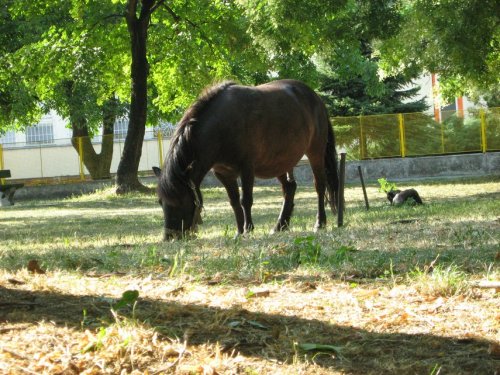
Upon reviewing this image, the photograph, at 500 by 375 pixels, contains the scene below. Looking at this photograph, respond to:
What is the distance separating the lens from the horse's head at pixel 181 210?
10188 mm

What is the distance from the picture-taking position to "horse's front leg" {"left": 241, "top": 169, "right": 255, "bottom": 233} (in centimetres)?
1106

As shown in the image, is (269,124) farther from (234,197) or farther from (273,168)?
(234,197)

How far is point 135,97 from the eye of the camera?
85.6ft

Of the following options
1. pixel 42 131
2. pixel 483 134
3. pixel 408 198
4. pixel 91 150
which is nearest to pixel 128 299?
pixel 408 198

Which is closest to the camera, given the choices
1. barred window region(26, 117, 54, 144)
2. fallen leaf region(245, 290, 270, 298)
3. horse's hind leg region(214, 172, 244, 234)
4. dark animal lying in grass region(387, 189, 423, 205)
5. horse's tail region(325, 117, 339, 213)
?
fallen leaf region(245, 290, 270, 298)

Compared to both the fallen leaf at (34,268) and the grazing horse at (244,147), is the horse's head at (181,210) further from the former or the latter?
the fallen leaf at (34,268)

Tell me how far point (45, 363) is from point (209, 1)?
80.6 ft

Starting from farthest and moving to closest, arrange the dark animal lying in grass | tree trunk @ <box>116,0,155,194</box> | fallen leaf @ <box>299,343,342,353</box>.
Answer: tree trunk @ <box>116,0,155,194</box> < the dark animal lying in grass < fallen leaf @ <box>299,343,342,353</box>

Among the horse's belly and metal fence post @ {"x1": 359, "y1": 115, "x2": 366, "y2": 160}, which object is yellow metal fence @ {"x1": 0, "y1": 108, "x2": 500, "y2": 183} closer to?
metal fence post @ {"x1": 359, "y1": 115, "x2": 366, "y2": 160}

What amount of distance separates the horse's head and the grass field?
2.08 metres

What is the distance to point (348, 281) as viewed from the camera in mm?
5762

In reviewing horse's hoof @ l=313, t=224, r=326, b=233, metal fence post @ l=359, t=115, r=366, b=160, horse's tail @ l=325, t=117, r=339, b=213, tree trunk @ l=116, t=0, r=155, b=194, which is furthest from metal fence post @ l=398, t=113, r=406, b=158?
horse's hoof @ l=313, t=224, r=326, b=233

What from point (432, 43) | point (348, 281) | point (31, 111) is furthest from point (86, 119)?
point (348, 281)

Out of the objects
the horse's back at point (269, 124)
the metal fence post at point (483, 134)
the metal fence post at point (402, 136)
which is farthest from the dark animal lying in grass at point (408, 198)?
the metal fence post at point (483, 134)
